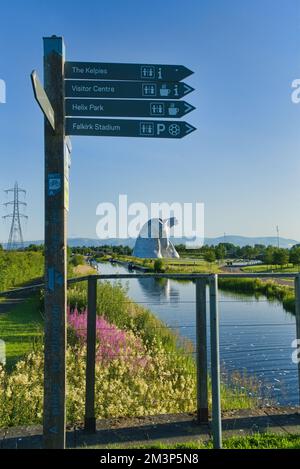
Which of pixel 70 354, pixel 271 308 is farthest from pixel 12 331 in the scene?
pixel 271 308

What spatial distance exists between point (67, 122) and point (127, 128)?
1.38 ft

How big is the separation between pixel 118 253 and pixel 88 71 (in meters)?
104

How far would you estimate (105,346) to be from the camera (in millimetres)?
5660

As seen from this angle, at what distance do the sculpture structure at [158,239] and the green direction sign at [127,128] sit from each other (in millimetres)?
70892

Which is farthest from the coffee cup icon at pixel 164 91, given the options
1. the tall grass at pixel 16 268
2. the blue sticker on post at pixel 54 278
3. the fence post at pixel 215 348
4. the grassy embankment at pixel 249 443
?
the tall grass at pixel 16 268

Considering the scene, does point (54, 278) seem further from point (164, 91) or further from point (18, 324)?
point (18, 324)

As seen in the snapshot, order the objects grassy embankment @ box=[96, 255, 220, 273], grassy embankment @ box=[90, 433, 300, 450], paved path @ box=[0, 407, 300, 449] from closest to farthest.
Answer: grassy embankment @ box=[90, 433, 300, 450] → paved path @ box=[0, 407, 300, 449] → grassy embankment @ box=[96, 255, 220, 273]

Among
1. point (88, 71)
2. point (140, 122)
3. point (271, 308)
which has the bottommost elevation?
point (271, 308)

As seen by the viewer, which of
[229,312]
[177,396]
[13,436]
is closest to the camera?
[13,436]

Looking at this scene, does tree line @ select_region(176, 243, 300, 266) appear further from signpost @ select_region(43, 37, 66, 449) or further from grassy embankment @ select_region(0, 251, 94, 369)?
signpost @ select_region(43, 37, 66, 449)

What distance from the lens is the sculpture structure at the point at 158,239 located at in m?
79.3

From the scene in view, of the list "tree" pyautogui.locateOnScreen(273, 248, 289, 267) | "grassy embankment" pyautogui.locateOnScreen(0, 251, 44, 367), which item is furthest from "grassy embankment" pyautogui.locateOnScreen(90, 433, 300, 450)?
"tree" pyautogui.locateOnScreen(273, 248, 289, 267)

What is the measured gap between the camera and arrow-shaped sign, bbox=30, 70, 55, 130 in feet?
7.52

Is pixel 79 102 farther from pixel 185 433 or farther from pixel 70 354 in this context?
pixel 70 354
